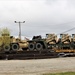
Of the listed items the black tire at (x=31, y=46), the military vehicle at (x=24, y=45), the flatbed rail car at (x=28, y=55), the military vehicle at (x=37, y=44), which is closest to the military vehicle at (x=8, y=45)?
the military vehicle at (x=24, y=45)

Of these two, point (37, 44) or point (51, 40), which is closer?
point (37, 44)

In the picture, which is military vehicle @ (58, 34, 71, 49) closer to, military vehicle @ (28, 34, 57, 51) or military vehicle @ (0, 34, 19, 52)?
military vehicle @ (28, 34, 57, 51)

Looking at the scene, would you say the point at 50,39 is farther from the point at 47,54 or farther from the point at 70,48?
the point at 47,54

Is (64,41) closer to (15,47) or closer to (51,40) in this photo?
(51,40)

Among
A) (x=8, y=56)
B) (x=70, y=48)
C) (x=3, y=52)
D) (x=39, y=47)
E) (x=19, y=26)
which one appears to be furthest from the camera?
(x=19, y=26)

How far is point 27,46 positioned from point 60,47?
698 cm

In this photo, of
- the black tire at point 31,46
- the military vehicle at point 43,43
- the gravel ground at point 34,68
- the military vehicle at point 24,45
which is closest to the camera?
the gravel ground at point 34,68

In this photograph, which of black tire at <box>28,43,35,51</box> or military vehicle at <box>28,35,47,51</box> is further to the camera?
black tire at <box>28,43,35,51</box>

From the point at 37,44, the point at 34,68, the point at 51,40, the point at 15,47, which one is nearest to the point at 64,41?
the point at 51,40

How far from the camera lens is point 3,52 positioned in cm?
5422

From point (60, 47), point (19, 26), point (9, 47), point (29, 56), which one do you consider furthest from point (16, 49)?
point (19, 26)

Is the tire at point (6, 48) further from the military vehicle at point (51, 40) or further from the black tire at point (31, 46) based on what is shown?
the military vehicle at point (51, 40)

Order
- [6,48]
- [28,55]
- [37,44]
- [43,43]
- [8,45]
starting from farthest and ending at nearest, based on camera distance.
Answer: [43,43] → [8,45] → [37,44] → [6,48] → [28,55]

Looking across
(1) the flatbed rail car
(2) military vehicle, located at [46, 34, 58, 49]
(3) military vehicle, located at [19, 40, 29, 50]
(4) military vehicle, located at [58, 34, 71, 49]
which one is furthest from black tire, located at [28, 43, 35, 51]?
(4) military vehicle, located at [58, 34, 71, 49]
